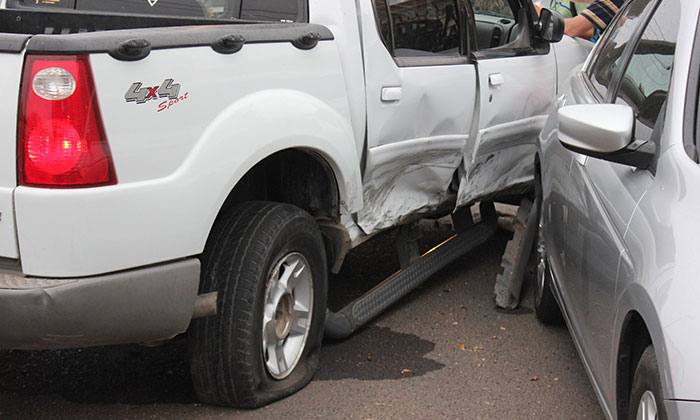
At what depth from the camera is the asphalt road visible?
3.80 meters

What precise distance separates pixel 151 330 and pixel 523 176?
127 inches

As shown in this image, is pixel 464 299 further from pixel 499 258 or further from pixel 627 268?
pixel 627 268

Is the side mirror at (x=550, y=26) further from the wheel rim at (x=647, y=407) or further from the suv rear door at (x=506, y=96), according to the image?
the wheel rim at (x=647, y=407)

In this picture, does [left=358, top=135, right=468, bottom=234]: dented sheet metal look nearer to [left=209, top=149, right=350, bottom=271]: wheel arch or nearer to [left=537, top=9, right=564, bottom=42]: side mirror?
[left=209, top=149, right=350, bottom=271]: wheel arch

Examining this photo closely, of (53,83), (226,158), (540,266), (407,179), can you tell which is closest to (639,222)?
(226,158)

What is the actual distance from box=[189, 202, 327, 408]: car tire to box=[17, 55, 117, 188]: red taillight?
78cm

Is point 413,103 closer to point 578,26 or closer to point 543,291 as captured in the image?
point 543,291

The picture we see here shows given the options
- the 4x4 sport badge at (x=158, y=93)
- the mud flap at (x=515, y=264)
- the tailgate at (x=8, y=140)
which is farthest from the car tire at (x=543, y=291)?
the tailgate at (x=8, y=140)

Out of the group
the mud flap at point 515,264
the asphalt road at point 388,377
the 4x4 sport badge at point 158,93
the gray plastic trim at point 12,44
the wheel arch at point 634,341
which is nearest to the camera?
the wheel arch at point 634,341

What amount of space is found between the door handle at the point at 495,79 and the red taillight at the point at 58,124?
2639 millimetres

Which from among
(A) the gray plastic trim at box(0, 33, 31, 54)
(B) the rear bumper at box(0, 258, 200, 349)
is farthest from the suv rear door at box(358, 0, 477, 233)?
(A) the gray plastic trim at box(0, 33, 31, 54)

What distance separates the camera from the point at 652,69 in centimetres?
334

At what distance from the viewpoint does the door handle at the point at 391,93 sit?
4.14 m

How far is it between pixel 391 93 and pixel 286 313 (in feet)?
3.60
